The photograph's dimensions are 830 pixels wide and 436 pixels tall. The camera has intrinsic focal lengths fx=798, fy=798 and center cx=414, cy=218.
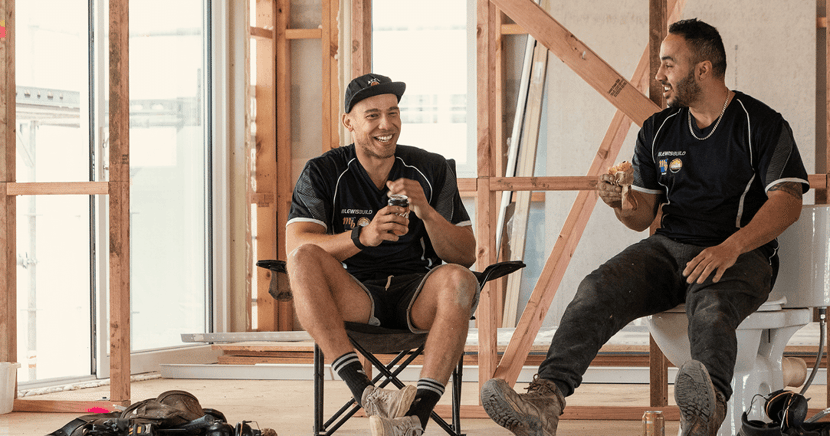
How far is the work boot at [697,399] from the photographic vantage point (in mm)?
1857

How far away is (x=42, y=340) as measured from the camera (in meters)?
3.70

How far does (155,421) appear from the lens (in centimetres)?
200

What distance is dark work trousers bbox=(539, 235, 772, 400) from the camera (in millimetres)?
1996

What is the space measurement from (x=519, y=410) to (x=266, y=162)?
3.56 meters

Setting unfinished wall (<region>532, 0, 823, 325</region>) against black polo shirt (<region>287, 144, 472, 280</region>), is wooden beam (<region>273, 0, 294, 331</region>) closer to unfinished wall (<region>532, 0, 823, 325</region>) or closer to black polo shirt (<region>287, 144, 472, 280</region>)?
unfinished wall (<region>532, 0, 823, 325</region>)

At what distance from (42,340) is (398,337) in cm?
225

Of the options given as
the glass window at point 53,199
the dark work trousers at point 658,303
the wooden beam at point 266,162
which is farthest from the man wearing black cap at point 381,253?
the wooden beam at point 266,162

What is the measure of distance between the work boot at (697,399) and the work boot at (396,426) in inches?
24.1

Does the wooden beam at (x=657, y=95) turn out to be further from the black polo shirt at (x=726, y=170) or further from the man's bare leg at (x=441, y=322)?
the man's bare leg at (x=441, y=322)

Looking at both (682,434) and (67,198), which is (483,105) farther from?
(67,198)

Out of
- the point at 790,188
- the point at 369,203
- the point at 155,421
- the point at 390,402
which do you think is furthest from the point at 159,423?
the point at 790,188

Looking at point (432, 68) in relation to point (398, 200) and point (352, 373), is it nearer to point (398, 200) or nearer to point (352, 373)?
point (398, 200)

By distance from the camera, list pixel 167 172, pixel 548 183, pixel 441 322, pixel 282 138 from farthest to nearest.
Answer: pixel 282 138 → pixel 167 172 → pixel 548 183 → pixel 441 322

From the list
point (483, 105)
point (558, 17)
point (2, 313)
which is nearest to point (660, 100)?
point (483, 105)
